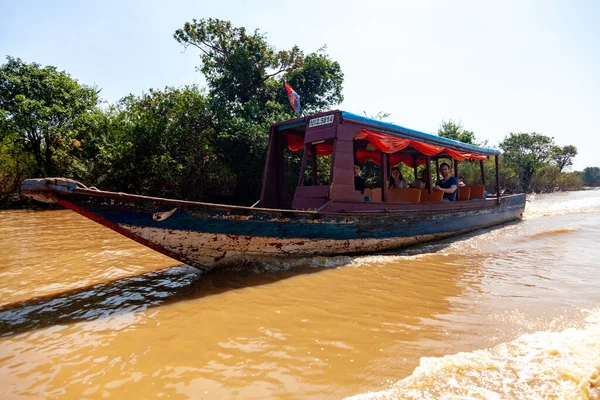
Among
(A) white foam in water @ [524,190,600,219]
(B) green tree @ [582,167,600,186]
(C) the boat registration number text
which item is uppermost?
(B) green tree @ [582,167,600,186]

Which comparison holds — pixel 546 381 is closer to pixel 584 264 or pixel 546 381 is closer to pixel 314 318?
pixel 314 318

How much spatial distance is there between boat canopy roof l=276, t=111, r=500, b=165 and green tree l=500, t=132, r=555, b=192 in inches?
1193

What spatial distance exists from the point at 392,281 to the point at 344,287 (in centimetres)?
73

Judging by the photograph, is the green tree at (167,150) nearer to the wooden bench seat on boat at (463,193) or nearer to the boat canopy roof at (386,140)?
the boat canopy roof at (386,140)

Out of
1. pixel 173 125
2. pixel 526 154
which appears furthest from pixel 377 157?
pixel 526 154

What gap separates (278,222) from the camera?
465 cm

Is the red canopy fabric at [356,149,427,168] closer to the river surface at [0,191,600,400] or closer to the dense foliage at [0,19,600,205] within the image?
the river surface at [0,191,600,400]

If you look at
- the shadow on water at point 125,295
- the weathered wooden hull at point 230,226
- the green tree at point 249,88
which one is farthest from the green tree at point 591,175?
the shadow on water at point 125,295

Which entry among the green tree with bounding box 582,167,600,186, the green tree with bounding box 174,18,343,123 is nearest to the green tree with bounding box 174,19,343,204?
the green tree with bounding box 174,18,343,123

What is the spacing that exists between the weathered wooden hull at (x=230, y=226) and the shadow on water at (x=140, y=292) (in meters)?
0.22

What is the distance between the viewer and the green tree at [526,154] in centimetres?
3319

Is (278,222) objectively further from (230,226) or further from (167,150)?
(167,150)

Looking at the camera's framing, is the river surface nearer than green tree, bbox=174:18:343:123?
Yes

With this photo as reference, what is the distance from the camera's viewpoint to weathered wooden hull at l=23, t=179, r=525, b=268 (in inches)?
135
